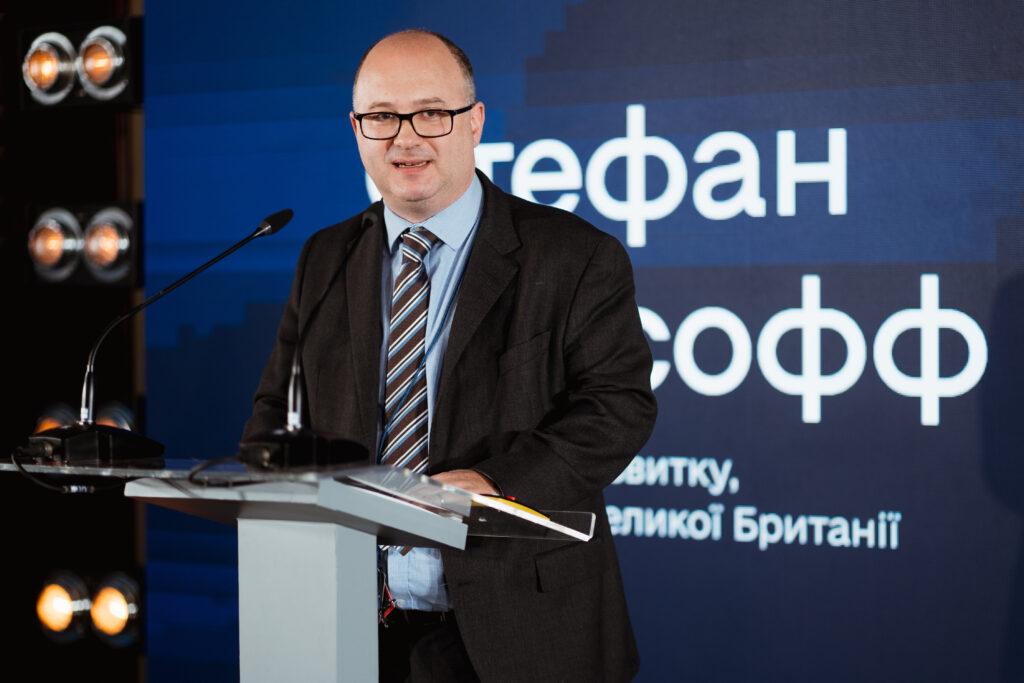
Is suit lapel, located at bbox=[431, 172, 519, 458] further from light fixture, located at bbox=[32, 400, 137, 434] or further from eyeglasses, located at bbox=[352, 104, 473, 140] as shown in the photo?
light fixture, located at bbox=[32, 400, 137, 434]

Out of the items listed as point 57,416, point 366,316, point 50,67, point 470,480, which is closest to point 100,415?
point 57,416

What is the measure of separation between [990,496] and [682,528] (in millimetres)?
766

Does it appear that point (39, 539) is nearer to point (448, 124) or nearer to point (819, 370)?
point (448, 124)

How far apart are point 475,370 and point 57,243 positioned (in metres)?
2.02

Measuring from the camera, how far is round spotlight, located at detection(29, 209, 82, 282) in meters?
3.21

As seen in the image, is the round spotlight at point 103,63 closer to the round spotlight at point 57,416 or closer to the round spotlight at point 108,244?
the round spotlight at point 108,244

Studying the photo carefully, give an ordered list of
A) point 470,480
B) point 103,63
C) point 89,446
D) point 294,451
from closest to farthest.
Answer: point 294,451 → point 89,446 → point 470,480 → point 103,63

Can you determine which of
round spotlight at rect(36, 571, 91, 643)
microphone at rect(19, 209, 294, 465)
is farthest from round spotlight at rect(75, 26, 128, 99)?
microphone at rect(19, 209, 294, 465)

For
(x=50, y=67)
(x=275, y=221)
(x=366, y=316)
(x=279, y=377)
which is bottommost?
(x=279, y=377)

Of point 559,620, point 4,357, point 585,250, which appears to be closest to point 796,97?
point 585,250

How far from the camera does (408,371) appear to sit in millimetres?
1797

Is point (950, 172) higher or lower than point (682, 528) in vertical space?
higher

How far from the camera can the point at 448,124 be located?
1.91 meters

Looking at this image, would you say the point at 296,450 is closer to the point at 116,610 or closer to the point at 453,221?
the point at 453,221
